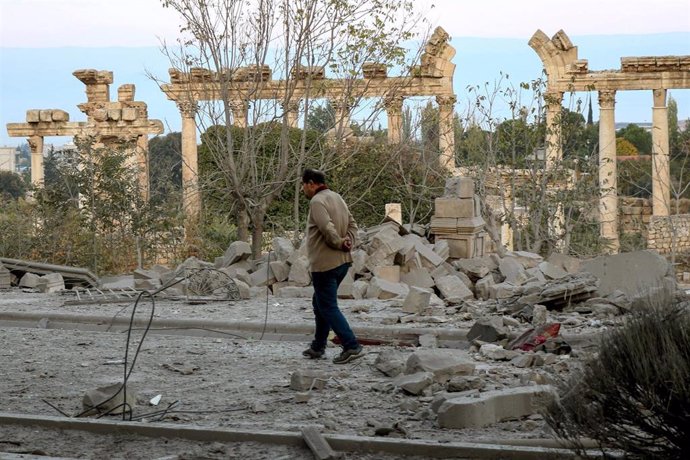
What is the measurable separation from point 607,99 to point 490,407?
2717 cm

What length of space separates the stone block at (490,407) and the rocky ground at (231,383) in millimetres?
57

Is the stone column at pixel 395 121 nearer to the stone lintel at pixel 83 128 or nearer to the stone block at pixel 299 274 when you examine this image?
the stone lintel at pixel 83 128

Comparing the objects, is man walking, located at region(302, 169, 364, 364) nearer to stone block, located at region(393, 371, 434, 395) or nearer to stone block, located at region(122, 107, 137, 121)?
stone block, located at region(393, 371, 434, 395)

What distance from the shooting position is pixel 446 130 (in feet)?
94.4

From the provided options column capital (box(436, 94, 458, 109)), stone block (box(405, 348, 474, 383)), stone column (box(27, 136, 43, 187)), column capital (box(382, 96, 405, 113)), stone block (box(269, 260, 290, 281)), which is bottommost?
stone block (box(405, 348, 474, 383))

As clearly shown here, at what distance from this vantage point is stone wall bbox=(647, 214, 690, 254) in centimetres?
3262

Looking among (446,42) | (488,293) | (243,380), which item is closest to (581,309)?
(488,293)

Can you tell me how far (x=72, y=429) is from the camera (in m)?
7.70

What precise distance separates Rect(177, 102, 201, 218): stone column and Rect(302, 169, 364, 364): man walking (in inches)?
487

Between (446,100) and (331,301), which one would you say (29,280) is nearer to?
(331,301)

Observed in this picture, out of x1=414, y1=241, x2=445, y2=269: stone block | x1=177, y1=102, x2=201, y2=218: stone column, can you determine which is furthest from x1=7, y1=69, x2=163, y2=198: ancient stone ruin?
x1=414, y1=241, x2=445, y2=269: stone block

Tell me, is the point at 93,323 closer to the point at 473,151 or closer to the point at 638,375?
the point at 638,375

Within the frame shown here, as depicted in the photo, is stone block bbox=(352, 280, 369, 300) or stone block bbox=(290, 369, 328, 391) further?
stone block bbox=(352, 280, 369, 300)

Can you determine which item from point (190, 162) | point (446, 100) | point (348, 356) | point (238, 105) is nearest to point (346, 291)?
point (348, 356)
